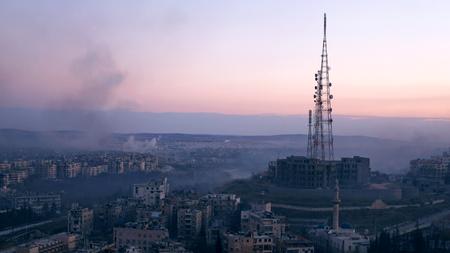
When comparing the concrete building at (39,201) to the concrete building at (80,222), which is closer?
the concrete building at (80,222)

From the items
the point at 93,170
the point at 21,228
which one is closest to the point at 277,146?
the point at 93,170

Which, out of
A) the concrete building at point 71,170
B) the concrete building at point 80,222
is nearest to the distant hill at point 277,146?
the concrete building at point 71,170

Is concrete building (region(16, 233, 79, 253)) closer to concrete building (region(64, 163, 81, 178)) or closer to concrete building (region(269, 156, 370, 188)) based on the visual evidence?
concrete building (region(269, 156, 370, 188))

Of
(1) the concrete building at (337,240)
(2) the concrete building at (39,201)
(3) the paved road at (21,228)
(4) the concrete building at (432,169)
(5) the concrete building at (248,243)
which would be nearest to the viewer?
(5) the concrete building at (248,243)

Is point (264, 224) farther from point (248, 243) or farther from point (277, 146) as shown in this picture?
point (277, 146)

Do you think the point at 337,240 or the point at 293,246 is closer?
the point at 293,246

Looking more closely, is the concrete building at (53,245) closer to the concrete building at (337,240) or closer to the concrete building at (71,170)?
the concrete building at (337,240)

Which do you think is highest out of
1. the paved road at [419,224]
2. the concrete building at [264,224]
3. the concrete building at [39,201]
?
the concrete building at [264,224]
